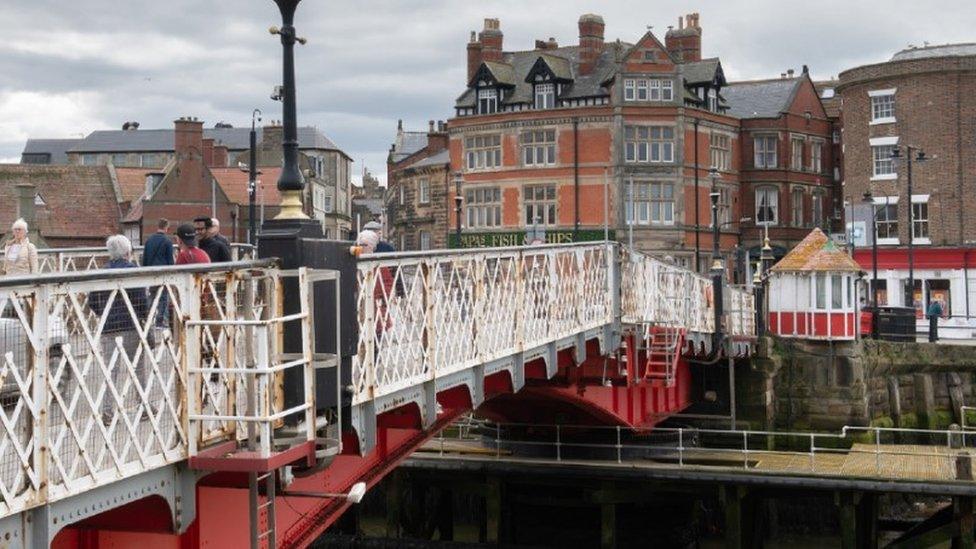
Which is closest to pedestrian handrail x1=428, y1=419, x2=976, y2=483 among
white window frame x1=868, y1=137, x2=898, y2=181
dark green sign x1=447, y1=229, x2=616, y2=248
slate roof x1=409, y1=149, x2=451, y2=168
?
dark green sign x1=447, y1=229, x2=616, y2=248

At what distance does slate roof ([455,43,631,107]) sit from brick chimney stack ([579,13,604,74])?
0.23 metres

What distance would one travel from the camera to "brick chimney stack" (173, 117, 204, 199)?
5475cm

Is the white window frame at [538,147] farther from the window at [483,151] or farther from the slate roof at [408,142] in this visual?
the slate roof at [408,142]

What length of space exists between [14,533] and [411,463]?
739 inches

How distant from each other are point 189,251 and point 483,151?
40.3m

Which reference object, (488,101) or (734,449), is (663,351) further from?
(488,101)

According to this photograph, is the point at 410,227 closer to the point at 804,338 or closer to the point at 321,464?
the point at 804,338

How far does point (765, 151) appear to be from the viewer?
2063 inches

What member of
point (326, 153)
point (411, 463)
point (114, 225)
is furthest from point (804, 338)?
point (326, 153)

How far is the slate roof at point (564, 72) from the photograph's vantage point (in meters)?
48.2

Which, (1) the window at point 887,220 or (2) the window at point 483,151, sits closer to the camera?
(1) the window at point 887,220

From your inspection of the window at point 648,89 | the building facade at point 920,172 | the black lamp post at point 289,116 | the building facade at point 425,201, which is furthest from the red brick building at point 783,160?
the black lamp post at point 289,116

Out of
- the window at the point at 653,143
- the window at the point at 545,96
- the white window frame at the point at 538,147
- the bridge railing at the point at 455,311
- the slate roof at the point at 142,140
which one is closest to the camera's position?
the bridge railing at the point at 455,311

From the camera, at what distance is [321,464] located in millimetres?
9125
